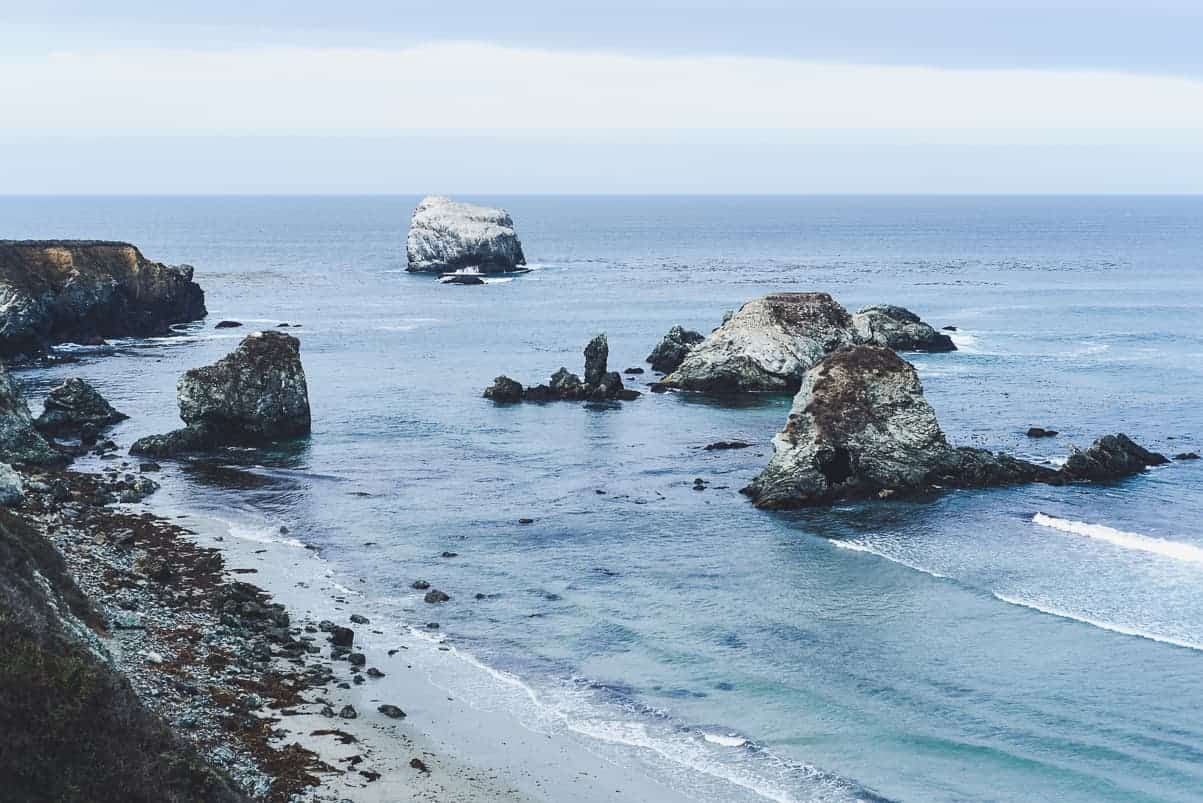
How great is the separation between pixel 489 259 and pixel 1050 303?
259 ft

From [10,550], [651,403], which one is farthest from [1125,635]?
[651,403]

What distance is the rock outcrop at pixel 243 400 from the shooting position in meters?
61.7

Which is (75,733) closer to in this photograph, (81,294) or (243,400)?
(243,400)

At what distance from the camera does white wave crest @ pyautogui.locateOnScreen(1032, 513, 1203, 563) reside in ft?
144

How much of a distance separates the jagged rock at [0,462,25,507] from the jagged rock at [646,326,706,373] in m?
50.6

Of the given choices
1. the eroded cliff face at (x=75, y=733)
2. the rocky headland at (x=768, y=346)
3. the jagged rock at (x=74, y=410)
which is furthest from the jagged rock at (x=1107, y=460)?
the jagged rock at (x=74, y=410)

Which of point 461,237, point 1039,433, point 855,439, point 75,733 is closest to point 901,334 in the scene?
point 1039,433

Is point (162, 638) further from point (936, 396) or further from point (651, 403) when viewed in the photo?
point (936, 396)

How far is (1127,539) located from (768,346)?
37697 millimetres

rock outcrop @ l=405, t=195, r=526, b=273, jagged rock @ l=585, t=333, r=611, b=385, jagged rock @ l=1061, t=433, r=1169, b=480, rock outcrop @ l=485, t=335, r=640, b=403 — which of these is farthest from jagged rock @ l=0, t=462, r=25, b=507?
rock outcrop @ l=405, t=195, r=526, b=273

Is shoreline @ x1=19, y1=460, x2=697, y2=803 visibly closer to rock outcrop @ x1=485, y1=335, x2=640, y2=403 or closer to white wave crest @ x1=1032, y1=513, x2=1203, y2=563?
white wave crest @ x1=1032, y1=513, x2=1203, y2=563

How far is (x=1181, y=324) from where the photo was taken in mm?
108875

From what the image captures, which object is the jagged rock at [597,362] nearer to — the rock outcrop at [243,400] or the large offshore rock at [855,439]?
the rock outcrop at [243,400]

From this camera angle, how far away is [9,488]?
151ft
